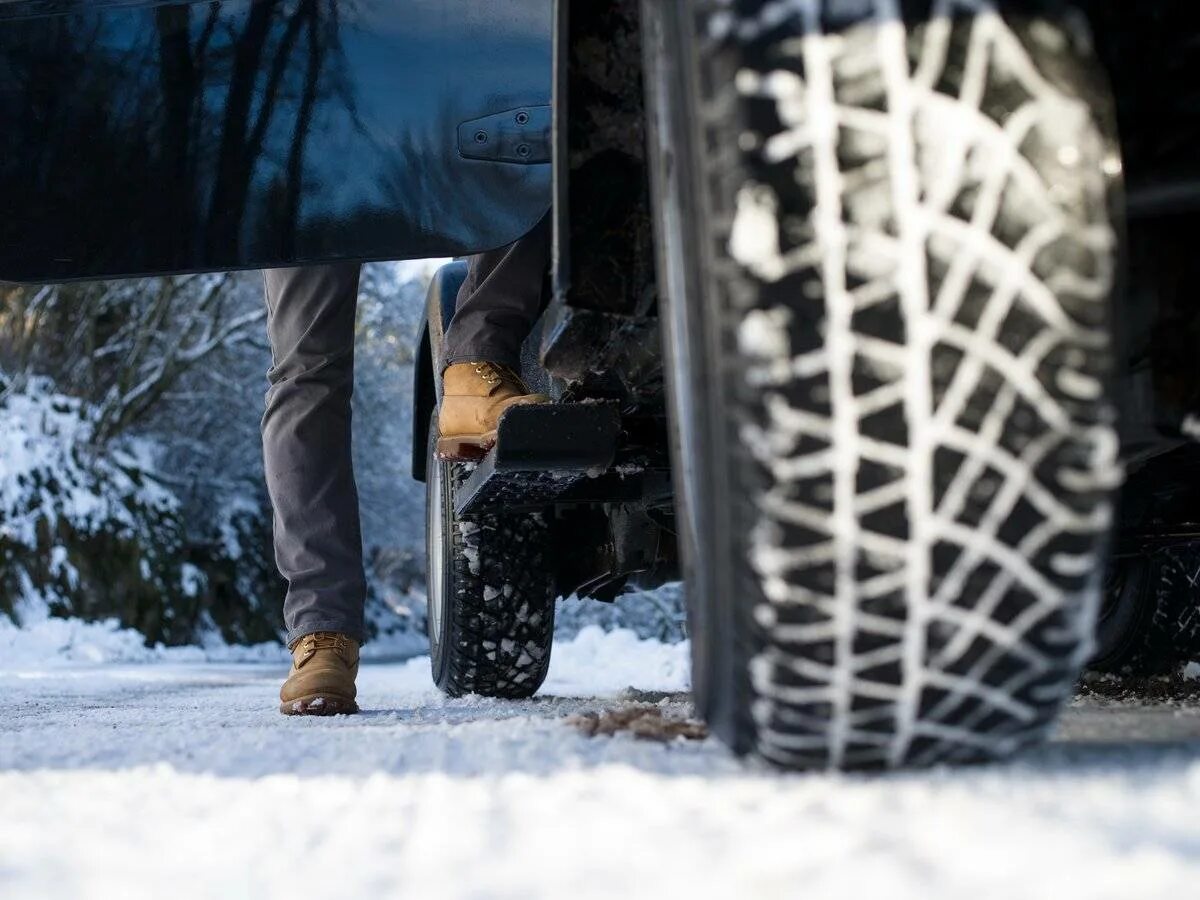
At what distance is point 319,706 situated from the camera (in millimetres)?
2223

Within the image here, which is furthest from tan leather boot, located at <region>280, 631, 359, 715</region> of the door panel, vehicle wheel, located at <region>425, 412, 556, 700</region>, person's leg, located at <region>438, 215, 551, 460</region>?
the door panel

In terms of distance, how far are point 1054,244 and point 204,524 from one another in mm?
15047

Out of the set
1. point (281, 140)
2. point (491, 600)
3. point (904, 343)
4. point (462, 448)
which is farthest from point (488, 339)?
point (904, 343)

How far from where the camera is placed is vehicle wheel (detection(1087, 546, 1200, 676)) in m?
2.36

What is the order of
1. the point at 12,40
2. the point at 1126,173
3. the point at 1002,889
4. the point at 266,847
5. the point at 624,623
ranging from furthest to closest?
the point at 624,623, the point at 12,40, the point at 1126,173, the point at 266,847, the point at 1002,889

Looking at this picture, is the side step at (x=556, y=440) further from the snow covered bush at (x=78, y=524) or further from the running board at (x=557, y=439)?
the snow covered bush at (x=78, y=524)

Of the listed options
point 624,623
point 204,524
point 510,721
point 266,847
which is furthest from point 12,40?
point 204,524

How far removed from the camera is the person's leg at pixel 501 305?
2.10 m

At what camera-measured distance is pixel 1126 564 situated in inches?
94.9

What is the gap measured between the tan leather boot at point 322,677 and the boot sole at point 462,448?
1.73ft

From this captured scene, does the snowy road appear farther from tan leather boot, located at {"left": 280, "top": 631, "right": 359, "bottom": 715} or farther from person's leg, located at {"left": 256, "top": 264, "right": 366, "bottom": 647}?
person's leg, located at {"left": 256, "top": 264, "right": 366, "bottom": 647}

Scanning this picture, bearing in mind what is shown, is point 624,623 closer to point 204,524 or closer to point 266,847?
point 204,524

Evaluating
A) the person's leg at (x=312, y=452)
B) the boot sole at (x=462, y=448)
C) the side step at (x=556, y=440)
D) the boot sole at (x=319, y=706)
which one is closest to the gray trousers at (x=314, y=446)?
the person's leg at (x=312, y=452)

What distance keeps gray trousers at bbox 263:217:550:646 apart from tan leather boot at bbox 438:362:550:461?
38cm
